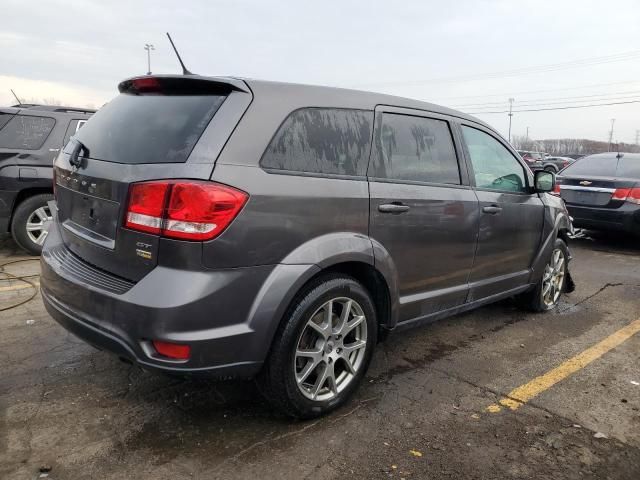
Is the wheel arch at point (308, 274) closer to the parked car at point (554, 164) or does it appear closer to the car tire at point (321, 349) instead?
the car tire at point (321, 349)

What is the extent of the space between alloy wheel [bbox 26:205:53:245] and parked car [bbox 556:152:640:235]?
6.64 metres

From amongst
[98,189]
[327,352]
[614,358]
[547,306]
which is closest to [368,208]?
[327,352]

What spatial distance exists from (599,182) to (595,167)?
0.62m

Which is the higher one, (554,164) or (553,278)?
(554,164)

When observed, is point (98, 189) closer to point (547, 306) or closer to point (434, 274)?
point (434, 274)

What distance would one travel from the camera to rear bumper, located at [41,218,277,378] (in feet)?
7.31

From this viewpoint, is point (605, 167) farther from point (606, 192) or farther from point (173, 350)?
point (173, 350)

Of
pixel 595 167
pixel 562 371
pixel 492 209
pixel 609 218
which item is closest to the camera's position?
pixel 562 371

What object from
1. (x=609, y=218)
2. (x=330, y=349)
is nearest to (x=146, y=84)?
(x=330, y=349)

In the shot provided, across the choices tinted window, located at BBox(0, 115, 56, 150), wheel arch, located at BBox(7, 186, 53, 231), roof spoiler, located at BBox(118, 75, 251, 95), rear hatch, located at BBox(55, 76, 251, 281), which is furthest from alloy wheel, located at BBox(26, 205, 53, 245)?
roof spoiler, located at BBox(118, 75, 251, 95)

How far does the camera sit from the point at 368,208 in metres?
2.84

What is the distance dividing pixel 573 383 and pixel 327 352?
1.77 metres

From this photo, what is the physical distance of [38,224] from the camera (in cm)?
601

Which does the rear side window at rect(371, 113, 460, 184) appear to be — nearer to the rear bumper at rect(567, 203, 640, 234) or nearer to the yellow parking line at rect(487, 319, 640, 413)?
the yellow parking line at rect(487, 319, 640, 413)
